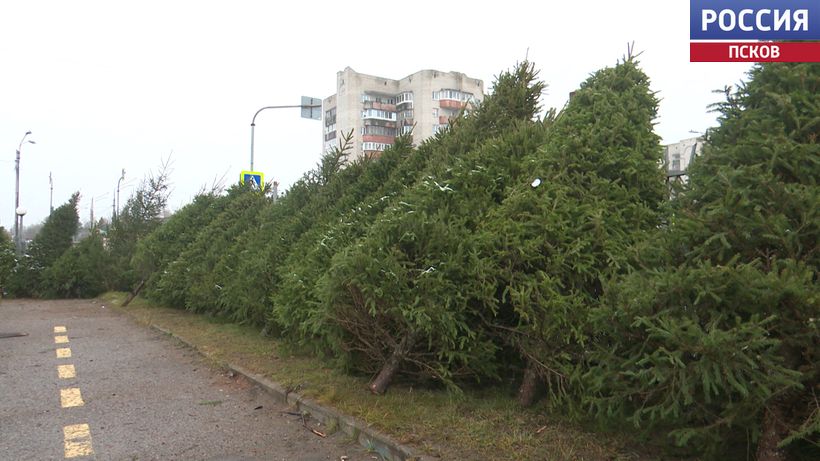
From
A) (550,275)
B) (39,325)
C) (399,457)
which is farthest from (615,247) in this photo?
(39,325)

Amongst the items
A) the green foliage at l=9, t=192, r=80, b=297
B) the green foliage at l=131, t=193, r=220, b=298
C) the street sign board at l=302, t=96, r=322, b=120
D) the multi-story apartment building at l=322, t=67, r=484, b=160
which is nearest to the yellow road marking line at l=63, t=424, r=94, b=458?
the green foliage at l=131, t=193, r=220, b=298

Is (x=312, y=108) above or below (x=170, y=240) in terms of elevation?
above

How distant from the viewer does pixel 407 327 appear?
5.14 meters

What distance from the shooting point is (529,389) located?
16.3 ft

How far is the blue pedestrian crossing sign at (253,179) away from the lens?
14509 millimetres

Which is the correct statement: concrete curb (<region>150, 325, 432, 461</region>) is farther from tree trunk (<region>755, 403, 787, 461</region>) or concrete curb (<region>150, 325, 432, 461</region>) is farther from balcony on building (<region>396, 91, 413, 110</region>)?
balcony on building (<region>396, 91, 413, 110</region>)

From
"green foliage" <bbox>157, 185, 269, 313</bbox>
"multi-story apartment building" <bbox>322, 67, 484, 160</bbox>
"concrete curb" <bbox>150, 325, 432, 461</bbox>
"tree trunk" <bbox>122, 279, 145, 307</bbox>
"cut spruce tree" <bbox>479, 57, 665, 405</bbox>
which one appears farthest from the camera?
"multi-story apartment building" <bbox>322, 67, 484, 160</bbox>

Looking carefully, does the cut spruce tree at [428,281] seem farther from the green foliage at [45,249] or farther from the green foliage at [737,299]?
the green foliage at [45,249]

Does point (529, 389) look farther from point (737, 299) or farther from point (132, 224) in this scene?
point (132, 224)

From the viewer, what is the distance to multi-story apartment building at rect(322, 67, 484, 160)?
57500 millimetres

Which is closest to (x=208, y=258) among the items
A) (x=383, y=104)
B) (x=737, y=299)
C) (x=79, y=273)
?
(x=79, y=273)

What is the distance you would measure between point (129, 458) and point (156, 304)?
37.5ft

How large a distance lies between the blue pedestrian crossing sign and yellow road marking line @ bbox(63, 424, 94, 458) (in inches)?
355

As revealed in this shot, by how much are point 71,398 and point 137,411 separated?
1.08m
